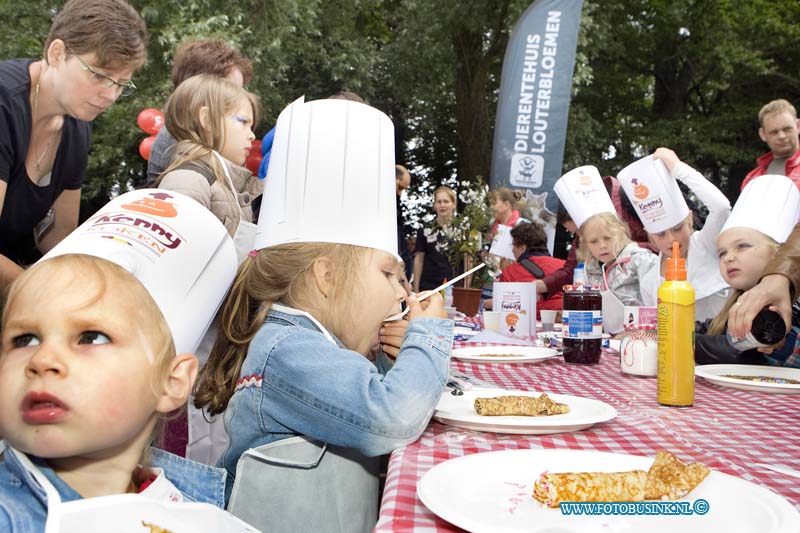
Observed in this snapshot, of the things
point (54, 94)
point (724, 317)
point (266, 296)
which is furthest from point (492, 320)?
point (54, 94)

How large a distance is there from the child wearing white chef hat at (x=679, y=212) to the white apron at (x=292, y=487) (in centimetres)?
254

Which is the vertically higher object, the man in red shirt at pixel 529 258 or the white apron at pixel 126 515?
the man in red shirt at pixel 529 258

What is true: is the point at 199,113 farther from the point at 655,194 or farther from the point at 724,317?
the point at 655,194

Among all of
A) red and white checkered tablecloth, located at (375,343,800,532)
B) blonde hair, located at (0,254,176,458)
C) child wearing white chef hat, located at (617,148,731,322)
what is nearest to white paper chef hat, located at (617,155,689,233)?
child wearing white chef hat, located at (617,148,731,322)

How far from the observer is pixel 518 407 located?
1273 millimetres

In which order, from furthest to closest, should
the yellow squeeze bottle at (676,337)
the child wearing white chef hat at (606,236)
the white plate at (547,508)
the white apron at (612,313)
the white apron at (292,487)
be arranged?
the child wearing white chef hat at (606,236) < the white apron at (612,313) < the yellow squeeze bottle at (676,337) < the white apron at (292,487) < the white plate at (547,508)

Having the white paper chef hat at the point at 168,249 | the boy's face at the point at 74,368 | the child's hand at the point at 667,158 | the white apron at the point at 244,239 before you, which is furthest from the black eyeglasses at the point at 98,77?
the child's hand at the point at 667,158

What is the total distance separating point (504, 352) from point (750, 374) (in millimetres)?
725

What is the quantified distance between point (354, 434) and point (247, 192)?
5.10 feet

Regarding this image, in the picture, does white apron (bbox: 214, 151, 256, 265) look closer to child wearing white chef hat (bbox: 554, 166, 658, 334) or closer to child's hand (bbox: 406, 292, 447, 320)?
child's hand (bbox: 406, 292, 447, 320)

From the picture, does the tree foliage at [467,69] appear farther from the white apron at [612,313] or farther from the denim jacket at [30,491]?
the denim jacket at [30,491]

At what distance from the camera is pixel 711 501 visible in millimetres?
835

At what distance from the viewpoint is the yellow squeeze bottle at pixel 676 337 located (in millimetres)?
1376

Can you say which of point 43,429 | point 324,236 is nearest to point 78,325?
point 43,429
